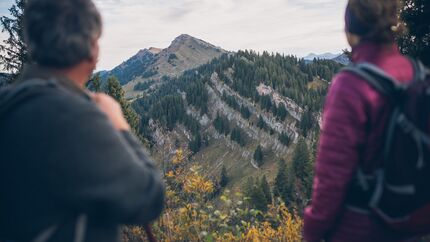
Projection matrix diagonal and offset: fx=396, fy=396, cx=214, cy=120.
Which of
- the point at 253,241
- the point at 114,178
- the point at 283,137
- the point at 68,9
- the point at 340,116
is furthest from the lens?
the point at 283,137

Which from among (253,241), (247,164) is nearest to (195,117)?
(247,164)

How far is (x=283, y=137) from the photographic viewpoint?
497 ft

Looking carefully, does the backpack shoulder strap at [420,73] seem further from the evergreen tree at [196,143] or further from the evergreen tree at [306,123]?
the evergreen tree at [196,143]

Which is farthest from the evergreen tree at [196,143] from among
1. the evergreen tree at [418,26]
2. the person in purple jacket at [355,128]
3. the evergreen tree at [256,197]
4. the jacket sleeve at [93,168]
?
the jacket sleeve at [93,168]

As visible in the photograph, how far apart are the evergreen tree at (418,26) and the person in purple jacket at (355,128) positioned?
11317 mm

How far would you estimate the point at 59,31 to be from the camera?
6.98 feet

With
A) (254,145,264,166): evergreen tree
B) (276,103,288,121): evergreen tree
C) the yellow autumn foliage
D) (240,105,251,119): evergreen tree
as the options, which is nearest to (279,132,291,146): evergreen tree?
(254,145,264,166): evergreen tree

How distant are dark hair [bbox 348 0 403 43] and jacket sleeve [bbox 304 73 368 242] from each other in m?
0.42

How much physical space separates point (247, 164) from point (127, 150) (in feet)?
506

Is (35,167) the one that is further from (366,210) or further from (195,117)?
(195,117)

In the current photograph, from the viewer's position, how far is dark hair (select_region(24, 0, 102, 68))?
84.2 inches

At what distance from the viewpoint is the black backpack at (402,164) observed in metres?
2.56

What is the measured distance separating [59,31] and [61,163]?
2.39 feet

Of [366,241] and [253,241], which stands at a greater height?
[366,241]
